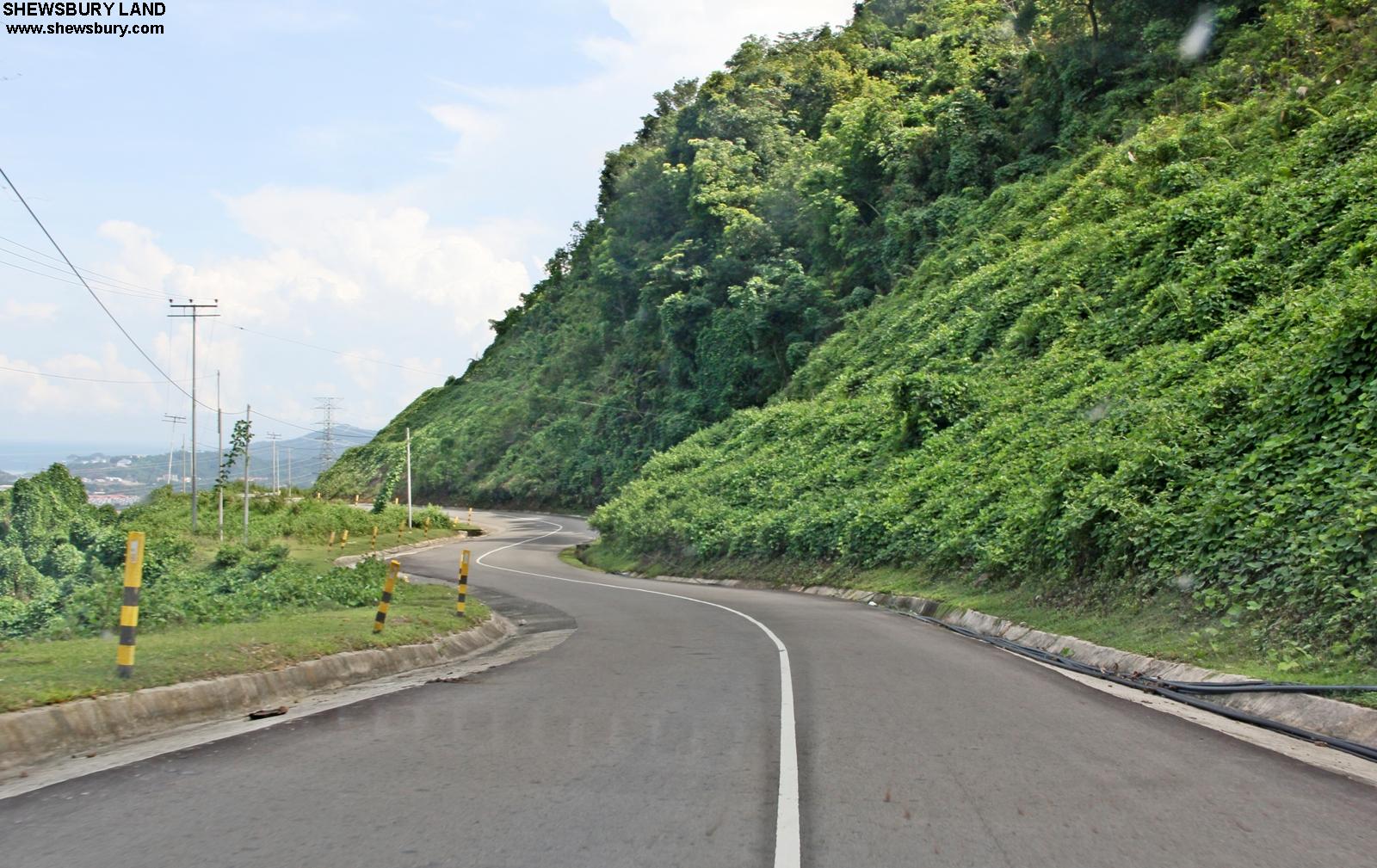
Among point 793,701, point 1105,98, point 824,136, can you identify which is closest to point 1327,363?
point 793,701

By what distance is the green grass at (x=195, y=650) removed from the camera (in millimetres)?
8016

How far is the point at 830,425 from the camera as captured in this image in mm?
37562

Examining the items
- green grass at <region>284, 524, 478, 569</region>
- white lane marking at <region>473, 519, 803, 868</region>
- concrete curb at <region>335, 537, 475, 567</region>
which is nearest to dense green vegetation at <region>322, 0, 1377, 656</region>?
white lane marking at <region>473, 519, 803, 868</region>

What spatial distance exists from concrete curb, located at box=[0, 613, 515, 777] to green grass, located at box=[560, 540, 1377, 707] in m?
8.83

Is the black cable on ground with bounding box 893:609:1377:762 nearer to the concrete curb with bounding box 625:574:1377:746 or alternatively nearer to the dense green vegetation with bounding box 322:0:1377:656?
the concrete curb with bounding box 625:574:1377:746

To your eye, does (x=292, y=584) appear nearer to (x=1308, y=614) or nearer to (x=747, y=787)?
(x=747, y=787)

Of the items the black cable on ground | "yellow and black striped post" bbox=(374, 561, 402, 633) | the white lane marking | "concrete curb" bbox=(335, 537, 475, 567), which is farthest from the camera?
"concrete curb" bbox=(335, 537, 475, 567)

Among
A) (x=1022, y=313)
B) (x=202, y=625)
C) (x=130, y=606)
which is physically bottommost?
(x=202, y=625)

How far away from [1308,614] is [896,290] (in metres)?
35.8

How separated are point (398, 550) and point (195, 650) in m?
41.5

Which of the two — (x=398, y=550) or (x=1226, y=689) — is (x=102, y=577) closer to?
(x=1226, y=689)

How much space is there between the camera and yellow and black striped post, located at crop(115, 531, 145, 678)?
8.57 m

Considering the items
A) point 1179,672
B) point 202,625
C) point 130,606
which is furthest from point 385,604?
point 1179,672

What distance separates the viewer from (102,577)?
1912cm
